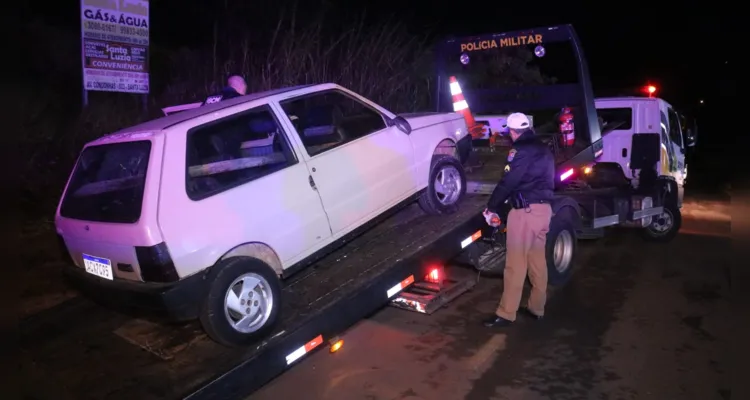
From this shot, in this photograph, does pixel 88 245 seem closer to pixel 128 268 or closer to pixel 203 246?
pixel 128 268

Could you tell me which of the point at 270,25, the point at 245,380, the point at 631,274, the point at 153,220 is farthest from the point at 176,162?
the point at 270,25

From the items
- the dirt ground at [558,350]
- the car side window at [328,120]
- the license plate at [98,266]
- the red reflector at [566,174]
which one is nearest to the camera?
the license plate at [98,266]

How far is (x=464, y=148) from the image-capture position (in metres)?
6.18

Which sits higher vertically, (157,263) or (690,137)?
(690,137)

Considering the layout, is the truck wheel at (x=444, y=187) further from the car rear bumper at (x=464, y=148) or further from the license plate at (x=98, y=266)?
the license plate at (x=98, y=266)

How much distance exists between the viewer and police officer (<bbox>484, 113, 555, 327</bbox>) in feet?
17.0

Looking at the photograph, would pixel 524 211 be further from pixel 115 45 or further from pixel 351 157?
pixel 115 45

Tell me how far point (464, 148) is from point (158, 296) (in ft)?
12.3

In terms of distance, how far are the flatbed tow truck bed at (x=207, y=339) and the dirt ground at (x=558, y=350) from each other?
0.69m

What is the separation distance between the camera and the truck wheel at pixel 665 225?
26.9 feet

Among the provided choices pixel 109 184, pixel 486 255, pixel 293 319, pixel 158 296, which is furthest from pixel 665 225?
pixel 109 184

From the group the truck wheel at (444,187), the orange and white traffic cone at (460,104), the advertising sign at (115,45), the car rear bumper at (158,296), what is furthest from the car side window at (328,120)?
the advertising sign at (115,45)

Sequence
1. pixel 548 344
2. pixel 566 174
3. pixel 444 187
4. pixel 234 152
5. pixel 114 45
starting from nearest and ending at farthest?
pixel 234 152 < pixel 548 344 < pixel 444 187 < pixel 566 174 < pixel 114 45

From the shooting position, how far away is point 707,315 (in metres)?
5.60
